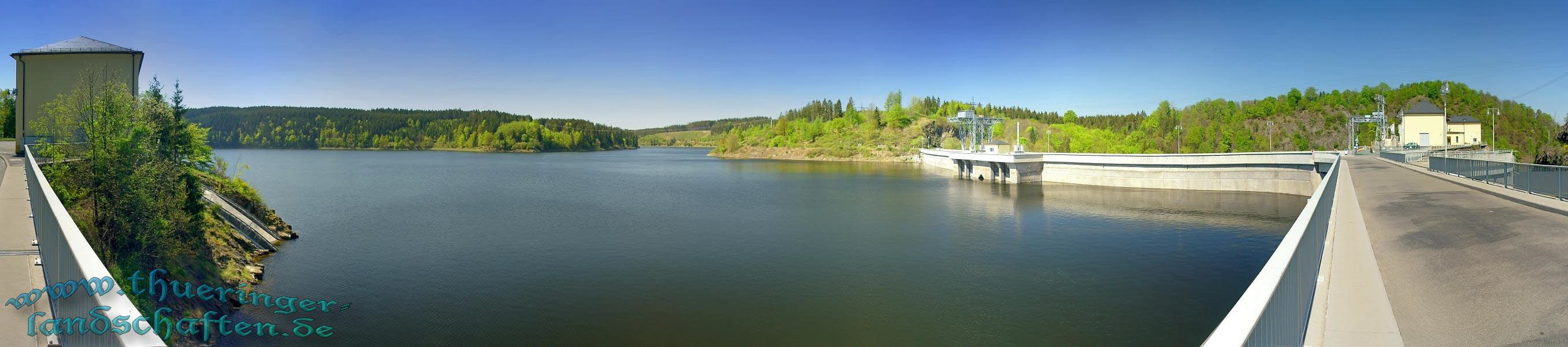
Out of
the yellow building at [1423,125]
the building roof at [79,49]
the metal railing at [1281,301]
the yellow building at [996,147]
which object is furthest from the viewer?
the yellow building at [1423,125]

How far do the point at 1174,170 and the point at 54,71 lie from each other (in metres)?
72.9

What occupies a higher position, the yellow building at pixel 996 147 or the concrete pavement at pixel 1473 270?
the yellow building at pixel 996 147

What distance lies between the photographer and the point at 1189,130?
13262cm

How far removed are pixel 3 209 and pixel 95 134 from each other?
10.6ft

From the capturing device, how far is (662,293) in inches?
738

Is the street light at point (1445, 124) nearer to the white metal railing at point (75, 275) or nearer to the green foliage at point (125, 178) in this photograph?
→ the white metal railing at point (75, 275)

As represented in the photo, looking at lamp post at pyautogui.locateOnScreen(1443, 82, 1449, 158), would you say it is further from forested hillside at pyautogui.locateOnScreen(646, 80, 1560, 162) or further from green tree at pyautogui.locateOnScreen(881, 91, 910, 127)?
green tree at pyautogui.locateOnScreen(881, 91, 910, 127)

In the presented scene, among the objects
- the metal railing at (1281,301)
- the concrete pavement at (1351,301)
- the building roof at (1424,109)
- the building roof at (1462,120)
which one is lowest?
the concrete pavement at (1351,301)

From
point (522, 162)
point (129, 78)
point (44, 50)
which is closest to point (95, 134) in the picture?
point (129, 78)

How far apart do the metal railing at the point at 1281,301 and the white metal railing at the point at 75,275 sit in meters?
6.54

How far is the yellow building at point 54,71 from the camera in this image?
106 feet

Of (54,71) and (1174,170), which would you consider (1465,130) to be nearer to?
(1174,170)

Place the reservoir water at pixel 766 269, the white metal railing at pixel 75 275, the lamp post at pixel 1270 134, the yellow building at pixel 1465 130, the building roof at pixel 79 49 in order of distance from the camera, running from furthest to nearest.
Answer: the lamp post at pixel 1270 134 → the yellow building at pixel 1465 130 → the building roof at pixel 79 49 → the reservoir water at pixel 766 269 → the white metal railing at pixel 75 275

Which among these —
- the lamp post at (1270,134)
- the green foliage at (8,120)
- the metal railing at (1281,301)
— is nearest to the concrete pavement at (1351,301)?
the metal railing at (1281,301)
